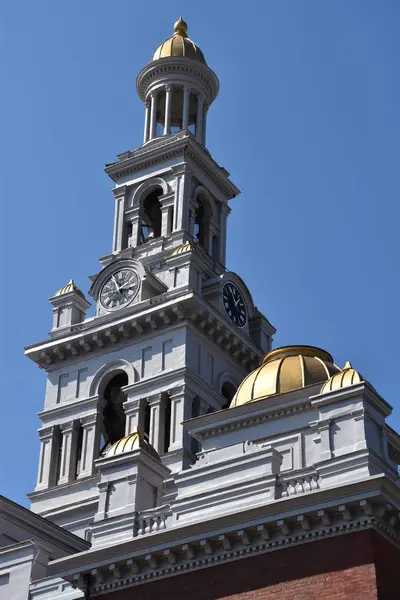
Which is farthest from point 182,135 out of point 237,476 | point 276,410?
point 237,476

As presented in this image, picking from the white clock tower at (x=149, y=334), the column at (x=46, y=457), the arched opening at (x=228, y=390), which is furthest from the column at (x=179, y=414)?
the column at (x=46, y=457)

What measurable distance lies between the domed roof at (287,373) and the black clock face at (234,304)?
1479 centimetres

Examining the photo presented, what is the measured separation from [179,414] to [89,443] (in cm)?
486

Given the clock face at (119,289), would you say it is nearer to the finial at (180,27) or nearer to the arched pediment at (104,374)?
the arched pediment at (104,374)

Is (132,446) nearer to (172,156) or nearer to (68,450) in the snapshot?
(68,450)

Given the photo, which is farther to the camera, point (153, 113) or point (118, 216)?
point (153, 113)

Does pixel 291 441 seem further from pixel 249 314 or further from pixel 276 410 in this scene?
pixel 249 314

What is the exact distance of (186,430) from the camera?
57.9m

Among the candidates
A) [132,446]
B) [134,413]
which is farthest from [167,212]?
[132,446]

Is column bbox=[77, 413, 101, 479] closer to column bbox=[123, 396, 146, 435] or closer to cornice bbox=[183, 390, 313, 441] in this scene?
column bbox=[123, 396, 146, 435]

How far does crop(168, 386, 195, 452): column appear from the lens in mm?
58188

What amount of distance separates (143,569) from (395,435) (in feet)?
39.9

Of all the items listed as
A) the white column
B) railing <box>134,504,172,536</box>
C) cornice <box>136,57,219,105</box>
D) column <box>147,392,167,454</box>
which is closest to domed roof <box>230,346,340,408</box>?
railing <box>134,504,172,536</box>

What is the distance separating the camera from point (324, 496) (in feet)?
120
